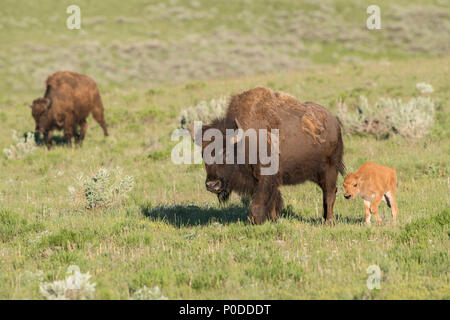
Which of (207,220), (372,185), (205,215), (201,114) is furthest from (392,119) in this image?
(207,220)

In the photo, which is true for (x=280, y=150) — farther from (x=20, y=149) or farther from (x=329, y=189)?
(x=20, y=149)

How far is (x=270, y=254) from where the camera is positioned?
6.18 metres

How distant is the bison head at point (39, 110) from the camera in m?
15.2

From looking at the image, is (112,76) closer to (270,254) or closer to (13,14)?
(13,14)

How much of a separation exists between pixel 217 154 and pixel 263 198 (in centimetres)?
93

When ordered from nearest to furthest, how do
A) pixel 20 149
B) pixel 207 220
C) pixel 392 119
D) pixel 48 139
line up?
pixel 207 220 < pixel 392 119 < pixel 20 149 < pixel 48 139

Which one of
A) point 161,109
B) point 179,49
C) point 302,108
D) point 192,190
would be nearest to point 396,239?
point 302,108

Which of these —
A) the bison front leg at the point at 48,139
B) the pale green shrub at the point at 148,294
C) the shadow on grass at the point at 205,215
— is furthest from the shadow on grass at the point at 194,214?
the bison front leg at the point at 48,139

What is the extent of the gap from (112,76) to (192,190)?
88.1 ft

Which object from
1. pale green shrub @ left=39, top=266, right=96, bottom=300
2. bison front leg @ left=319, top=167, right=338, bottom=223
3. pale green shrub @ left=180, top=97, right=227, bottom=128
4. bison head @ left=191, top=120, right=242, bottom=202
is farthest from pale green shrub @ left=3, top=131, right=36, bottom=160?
pale green shrub @ left=39, top=266, right=96, bottom=300

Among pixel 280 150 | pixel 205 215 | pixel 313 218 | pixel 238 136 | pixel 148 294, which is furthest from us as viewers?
pixel 205 215

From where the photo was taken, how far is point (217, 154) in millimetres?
6984

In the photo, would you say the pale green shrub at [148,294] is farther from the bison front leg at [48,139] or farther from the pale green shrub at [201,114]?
the bison front leg at [48,139]

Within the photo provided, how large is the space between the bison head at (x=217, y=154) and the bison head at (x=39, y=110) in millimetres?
9491
